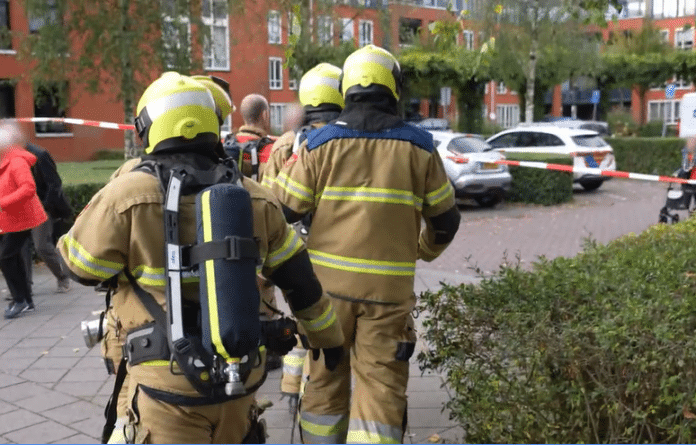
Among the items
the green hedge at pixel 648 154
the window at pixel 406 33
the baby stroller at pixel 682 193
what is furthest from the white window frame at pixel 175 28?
the baby stroller at pixel 682 193

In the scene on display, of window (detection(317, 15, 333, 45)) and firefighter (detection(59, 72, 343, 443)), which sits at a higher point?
window (detection(317, 15, 333, 45))

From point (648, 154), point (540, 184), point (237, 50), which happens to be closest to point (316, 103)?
point (540, 184)

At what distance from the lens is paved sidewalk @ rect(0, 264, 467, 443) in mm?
4695

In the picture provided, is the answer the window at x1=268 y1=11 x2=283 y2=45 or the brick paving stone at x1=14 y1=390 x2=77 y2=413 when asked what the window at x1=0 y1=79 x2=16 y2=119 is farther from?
the brick paving stone at x1=14 y1=390 x2=77 y2=413

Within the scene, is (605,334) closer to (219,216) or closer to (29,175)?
(219,216)

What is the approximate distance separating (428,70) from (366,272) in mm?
35369

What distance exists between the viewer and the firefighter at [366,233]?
3.59 m

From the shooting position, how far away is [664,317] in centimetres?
336

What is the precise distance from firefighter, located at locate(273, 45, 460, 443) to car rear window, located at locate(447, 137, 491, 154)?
44.7 ft

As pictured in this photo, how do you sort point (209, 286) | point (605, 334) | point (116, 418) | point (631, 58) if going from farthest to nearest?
point (631, 58) < point (605, 334) < point (116, 418) < point (209, 286)

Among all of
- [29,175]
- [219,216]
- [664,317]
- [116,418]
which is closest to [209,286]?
[219,216]

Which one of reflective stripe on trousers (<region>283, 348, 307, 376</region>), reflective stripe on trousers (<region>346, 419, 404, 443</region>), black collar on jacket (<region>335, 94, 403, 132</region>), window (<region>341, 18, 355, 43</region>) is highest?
window (<region>341, 18, 355, 43</region>)

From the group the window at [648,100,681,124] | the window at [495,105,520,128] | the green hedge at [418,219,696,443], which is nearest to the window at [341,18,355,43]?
the window at [495,105,520,128]

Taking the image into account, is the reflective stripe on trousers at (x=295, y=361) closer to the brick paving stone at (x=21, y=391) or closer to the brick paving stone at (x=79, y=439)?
the brick paving stone at (x=79, y=439)
